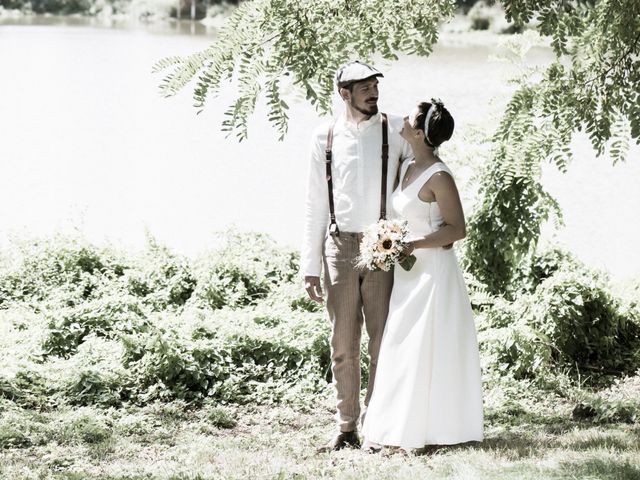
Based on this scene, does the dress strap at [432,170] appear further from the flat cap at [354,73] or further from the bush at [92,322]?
the bush at [92,322]

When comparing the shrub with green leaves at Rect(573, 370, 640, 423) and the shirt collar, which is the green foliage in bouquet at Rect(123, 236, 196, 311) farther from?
the shirt collar

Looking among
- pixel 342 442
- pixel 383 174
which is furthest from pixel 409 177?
pixel 342 442

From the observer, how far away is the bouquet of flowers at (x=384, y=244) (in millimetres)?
4516

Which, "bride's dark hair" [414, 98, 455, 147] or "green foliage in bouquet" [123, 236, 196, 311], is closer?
"bride's dark hair" [414, 98, 455, 147]

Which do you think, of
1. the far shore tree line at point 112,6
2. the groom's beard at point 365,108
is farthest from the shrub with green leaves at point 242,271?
the far shore tree line at point 112,6

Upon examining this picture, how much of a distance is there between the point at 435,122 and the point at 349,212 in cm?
65

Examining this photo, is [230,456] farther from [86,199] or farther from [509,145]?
[86,199]

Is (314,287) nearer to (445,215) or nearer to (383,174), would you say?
(383,174)

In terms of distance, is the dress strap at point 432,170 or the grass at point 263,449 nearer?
the grass at point 263,449

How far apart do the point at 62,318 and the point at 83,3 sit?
61.0 feet

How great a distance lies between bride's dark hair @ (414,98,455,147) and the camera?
4.61 metres

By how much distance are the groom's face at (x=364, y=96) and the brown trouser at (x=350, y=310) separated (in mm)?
642

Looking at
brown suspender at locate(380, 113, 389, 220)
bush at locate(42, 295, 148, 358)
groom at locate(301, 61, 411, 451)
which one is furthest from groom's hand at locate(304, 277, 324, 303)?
bush at locate(42, 295, 148, 358)

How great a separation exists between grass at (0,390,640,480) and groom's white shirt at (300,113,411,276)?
3.41 ft
